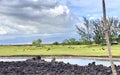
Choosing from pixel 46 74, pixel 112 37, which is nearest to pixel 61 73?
pixel 46 74

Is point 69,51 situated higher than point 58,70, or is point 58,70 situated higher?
point 69,51

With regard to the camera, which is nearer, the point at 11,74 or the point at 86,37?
the point at 11,74

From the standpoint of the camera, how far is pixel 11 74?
1201 cm

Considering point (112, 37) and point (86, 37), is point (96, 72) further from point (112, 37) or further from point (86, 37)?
point (86, 37)

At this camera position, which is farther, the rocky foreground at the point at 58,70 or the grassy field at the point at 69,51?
the grassy field at the point at 69,51

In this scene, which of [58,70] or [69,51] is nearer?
[58,70]

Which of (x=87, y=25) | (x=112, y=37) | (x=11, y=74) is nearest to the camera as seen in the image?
(x=11, y=74)

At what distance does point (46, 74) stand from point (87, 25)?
66421mm

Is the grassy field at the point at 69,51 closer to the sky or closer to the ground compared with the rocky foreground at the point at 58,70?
closer to the sky

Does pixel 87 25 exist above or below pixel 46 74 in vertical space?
above

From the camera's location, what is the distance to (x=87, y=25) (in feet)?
256

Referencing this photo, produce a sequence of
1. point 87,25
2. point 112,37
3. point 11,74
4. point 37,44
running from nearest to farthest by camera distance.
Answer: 1. point 11,74
2. point 37,44
3. point 112,37
4. point 87,25

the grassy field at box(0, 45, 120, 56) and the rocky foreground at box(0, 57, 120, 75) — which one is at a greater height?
the grassy field at box(0, 45, 120, 56)

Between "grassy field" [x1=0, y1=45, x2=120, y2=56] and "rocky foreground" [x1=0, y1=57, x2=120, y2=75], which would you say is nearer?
"rocky foreground" [x1=0, y1=57, x2=120, y2=75]
